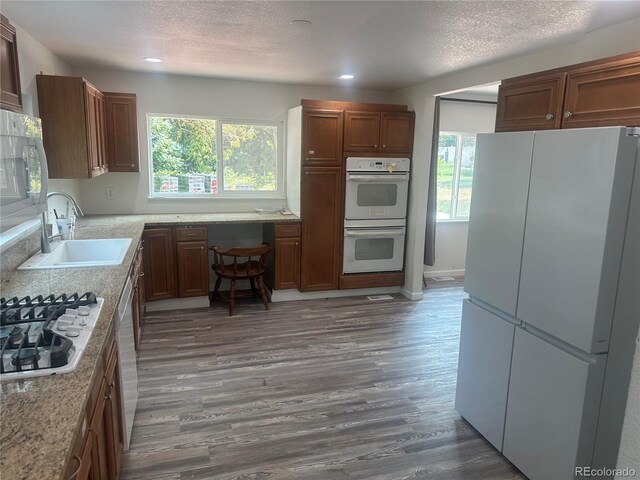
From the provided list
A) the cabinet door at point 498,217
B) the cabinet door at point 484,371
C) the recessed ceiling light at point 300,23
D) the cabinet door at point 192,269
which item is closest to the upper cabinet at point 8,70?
the recessed ceiling light at point 300,23

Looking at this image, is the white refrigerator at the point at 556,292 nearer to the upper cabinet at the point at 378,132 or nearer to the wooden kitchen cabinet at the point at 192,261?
the upper cabinet at the point at 378,132

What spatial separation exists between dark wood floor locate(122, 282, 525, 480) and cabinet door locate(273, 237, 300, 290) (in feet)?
1.41

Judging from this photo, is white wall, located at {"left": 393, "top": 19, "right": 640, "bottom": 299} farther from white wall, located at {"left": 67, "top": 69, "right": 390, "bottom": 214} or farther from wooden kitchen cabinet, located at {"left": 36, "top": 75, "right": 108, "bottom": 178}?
wooden kitchen cabinet, located at {"left": 36, "top": 75, "right": 108, "bottom": 178}

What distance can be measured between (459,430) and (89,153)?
3255 millimetres

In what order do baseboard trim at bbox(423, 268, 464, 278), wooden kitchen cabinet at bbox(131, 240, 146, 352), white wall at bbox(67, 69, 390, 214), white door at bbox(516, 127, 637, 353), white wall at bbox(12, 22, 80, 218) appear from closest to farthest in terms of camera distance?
white door at bbox(516, 127, 637, 353), white wall at bbox(12, 22, 80, 218), wooden kitchen cabinet at bbox(131, 240, 146, 352), white wall at bbox(67, 69, 390, 214), baseboard trim at bbox(423, 268, 464, 278)

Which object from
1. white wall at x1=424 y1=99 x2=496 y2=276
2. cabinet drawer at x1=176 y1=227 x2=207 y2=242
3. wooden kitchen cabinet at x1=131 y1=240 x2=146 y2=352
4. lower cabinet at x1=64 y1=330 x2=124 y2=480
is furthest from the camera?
white wall at x1=424 y1=99 x2=496 y2=276

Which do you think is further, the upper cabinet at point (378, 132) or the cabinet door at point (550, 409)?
the upper cabinet at point (378, 132)

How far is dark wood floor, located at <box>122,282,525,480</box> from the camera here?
7.27ft

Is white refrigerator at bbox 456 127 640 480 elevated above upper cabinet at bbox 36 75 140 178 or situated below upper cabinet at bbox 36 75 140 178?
below

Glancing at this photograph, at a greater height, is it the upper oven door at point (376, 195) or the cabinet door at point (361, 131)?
the cabinet door at point (361, 131)

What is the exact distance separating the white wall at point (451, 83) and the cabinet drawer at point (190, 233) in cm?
232

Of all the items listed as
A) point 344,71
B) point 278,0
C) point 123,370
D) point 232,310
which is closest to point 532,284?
point 278,0

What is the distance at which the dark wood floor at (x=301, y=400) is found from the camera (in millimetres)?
2215

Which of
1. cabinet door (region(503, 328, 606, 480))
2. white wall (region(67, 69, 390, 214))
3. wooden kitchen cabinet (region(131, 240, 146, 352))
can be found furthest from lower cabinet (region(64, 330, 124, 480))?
white wall (region(67, 69, 390, 214))
